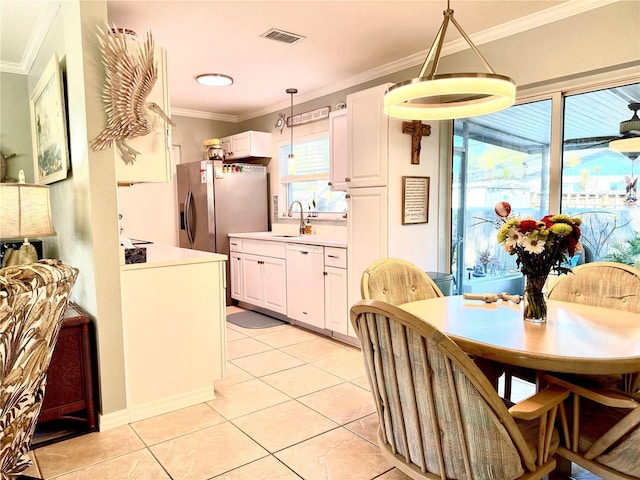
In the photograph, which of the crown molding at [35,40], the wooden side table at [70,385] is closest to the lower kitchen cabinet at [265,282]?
the wooden side table at [70,385]

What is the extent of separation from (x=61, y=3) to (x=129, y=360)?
7.01ft

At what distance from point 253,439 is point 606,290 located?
78.5 inches

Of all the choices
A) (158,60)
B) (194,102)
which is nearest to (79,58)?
(158,60)

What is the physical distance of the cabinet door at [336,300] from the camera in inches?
151

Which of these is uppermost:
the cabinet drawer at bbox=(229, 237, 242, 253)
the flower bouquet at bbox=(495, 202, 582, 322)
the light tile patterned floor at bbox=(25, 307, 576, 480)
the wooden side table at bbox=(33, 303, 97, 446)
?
the flower bouquet at bbox=(495, 202, 582, 322)

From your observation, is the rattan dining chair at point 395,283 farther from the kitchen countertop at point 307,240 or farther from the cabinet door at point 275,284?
the cabinet door at point 275,284

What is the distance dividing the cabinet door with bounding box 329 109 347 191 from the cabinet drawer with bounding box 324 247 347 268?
2.04ft

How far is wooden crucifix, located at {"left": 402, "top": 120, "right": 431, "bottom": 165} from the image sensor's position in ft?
11.6

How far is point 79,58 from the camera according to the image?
7.53 feet

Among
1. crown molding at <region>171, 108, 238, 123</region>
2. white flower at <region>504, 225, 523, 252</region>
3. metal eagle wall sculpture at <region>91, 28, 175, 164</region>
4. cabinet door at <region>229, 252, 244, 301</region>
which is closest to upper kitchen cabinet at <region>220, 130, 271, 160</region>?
crown molding at <region>171, 108, 238, 123</region>

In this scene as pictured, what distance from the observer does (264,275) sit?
15.8ft

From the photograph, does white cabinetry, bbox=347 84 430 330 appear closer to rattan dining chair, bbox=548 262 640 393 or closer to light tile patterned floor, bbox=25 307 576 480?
light tile patterned floor, bbox=25 307 576 480

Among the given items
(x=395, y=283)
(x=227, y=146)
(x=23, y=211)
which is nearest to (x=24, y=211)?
(x=23, y=211)

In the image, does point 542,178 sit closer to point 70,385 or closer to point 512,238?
point 512,238
